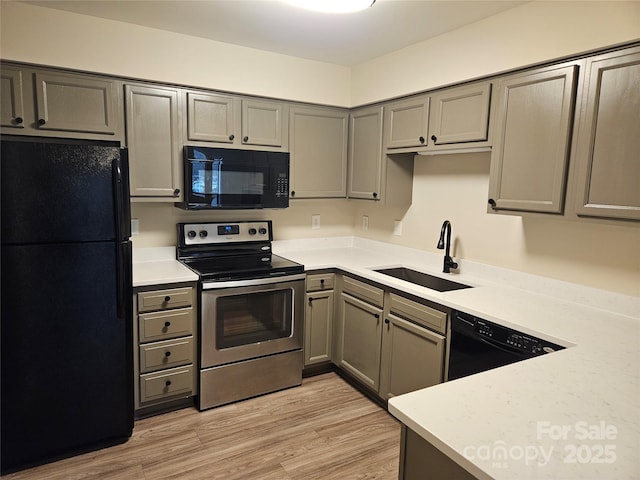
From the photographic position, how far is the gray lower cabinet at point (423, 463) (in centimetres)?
108

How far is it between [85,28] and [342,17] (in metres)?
1.55

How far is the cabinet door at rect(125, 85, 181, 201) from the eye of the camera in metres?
2.69

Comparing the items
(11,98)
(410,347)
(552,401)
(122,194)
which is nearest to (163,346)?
(122,194)

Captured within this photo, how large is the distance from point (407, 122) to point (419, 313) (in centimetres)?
136

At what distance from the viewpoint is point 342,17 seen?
2467mm

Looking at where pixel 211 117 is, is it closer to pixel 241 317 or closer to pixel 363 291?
pixel 241 317

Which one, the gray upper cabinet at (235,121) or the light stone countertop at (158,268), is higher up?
the gray upper cabinet at (235,121)

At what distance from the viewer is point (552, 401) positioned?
122 centimetres

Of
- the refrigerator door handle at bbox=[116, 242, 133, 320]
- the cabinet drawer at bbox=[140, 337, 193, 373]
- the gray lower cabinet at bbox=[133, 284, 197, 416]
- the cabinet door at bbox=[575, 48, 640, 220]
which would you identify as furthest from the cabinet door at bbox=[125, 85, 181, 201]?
the cabinet door at bbox=[575, 48, 640, 220]

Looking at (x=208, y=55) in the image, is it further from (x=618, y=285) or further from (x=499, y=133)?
(x=618, y=285)

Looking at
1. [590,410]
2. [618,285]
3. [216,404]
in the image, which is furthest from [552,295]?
[216,404]

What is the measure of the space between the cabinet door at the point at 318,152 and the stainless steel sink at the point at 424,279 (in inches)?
32.8

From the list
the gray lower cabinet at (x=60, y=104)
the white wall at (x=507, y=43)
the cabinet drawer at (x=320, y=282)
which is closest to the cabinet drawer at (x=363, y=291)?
the cabinet drawer at (x=320, y=282)

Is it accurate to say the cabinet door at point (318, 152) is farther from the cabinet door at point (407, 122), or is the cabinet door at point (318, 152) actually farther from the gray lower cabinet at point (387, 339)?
the gray lower cabinet at point (387, 339)
